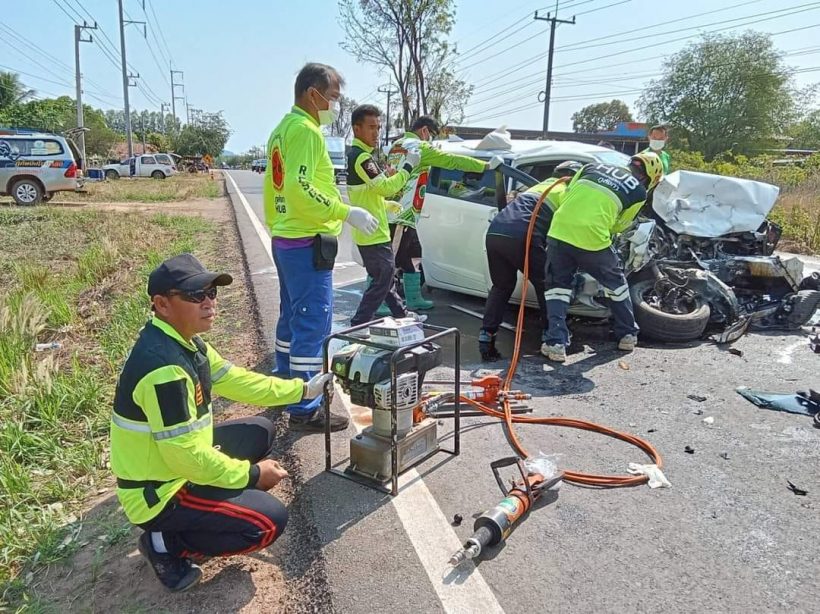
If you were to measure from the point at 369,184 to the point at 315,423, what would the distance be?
6.72 feet

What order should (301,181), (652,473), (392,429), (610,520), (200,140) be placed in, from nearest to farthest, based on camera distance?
1. (610,520)
2. (392,429)
3. (652,473)
4. (301,181)
5. (200,140)

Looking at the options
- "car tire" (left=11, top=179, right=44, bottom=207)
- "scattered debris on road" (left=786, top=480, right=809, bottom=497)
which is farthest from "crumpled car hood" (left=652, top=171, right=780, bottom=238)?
"car tire" (left=11, top=179, right=44, bottom=207)

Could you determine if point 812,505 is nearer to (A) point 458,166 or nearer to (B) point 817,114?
(A) point 458,166

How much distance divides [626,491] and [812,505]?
34.3 inches

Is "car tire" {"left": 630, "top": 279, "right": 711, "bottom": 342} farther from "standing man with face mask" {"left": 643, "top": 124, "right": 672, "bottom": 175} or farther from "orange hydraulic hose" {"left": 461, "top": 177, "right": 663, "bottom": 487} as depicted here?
"standing man with face mask" {"left": 643, "top": 124, "right": 672, "bottom": 175}

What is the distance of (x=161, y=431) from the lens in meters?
2.17

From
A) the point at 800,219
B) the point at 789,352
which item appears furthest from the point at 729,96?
the point at 789,352

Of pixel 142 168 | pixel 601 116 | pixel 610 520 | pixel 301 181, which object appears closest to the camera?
pixel 610 520

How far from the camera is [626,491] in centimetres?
306

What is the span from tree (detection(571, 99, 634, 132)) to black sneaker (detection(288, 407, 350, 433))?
96.4 m

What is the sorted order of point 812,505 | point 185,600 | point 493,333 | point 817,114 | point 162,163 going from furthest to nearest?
point 817,114 < point 162,163 < point 493,333 < point 812,505 < point 185,600

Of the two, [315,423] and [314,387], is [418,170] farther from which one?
[314,387]

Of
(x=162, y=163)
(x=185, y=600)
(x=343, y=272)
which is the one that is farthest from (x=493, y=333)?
(x=162, y=163)

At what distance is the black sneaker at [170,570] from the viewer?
91.4 inches
